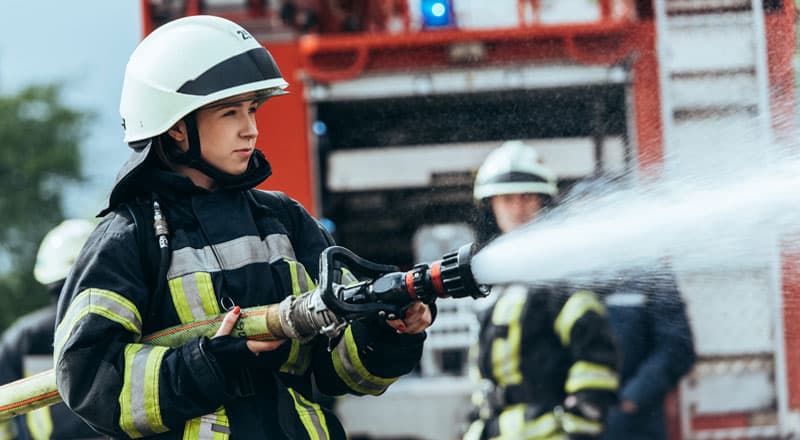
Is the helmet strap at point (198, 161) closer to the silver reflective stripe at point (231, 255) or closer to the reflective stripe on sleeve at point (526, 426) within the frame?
the silver reflective stripe at point (231, 255)

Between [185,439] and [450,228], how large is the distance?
4533 millimetres

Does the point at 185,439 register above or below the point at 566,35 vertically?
below

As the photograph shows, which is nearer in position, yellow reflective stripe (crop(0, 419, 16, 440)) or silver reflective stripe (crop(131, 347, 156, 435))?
silver reflective stripe (crop(131, 347, 156, 435))

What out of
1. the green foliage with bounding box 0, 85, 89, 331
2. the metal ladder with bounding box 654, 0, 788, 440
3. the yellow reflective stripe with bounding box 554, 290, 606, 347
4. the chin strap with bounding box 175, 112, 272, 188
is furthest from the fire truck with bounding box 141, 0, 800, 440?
the green foliage with bounding box 0, 85, 89, 331

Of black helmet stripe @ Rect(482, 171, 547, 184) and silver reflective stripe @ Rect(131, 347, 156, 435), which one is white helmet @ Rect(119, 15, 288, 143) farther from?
black helmet stripe @ Rect(482, 171, 547, 184)

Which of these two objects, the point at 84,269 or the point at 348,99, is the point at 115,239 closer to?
the point at 84,269

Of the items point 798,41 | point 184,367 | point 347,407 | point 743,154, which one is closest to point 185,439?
point 184,367

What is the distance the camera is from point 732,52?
6.25m

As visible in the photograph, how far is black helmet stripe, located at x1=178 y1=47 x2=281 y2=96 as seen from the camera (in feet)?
9.36

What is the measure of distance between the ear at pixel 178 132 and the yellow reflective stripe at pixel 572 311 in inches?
89.1

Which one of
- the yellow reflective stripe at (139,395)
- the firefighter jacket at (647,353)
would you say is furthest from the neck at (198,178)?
the firefighter jacket at (647,353)

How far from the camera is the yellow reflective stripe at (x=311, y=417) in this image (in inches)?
111

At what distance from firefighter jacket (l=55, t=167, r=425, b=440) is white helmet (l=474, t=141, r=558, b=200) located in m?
1.98

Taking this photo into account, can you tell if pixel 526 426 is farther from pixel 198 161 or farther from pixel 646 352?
pixel 198 161
